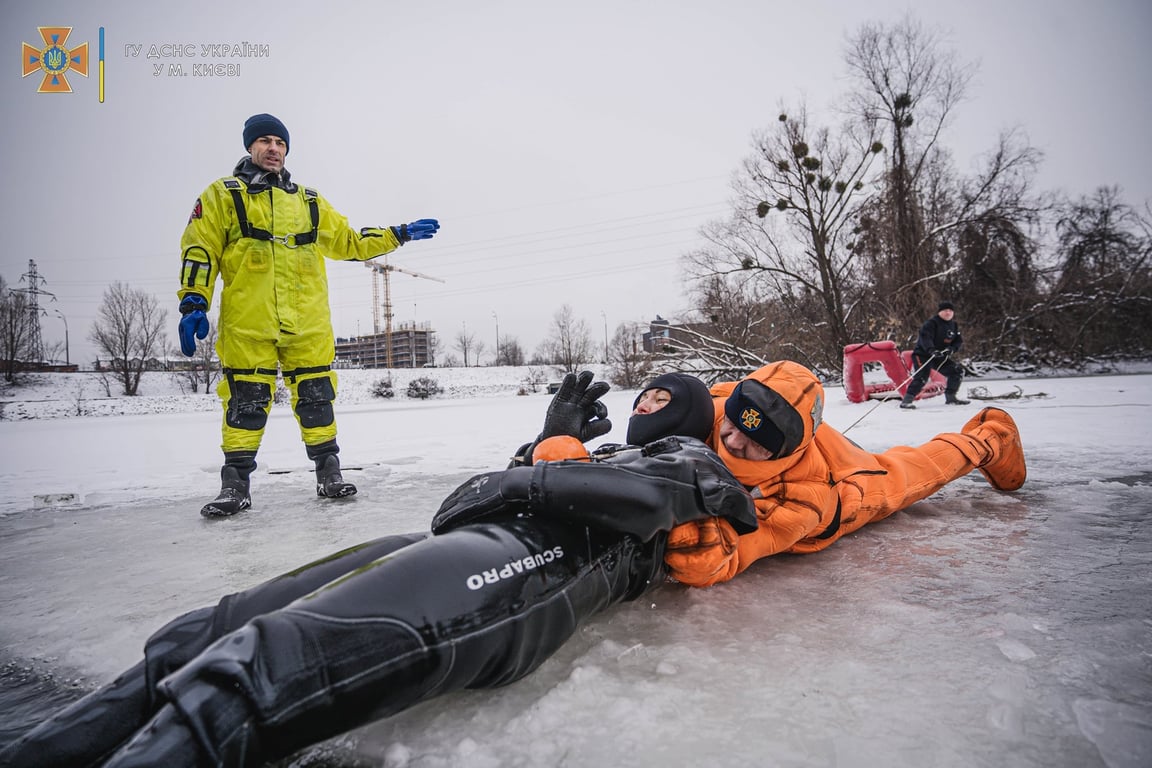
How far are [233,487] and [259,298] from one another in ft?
2.98

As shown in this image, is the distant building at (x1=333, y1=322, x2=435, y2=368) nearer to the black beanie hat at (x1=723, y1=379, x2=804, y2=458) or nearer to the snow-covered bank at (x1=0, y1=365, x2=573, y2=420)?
the snow-covered bank at (x1=0, y1=365, x2=573, y2=420)

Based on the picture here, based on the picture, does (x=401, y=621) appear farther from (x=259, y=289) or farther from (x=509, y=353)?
(x=509, y=353)

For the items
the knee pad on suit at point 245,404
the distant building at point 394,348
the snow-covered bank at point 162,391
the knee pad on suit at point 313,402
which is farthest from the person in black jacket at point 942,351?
the distant building at point 394,348

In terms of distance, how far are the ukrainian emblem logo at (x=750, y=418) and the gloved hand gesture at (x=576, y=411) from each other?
581 mm

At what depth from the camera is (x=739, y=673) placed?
1007mm

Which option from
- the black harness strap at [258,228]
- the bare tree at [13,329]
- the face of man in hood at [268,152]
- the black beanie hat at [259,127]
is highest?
the bare tree at [13,329]

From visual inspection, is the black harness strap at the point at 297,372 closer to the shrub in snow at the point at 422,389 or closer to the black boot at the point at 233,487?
the black boot at the point at 233,487

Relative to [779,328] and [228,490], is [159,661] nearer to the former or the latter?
[228,490]

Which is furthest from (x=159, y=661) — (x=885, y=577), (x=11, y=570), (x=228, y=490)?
(x=228, y=490)

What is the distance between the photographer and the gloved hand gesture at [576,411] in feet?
6.66

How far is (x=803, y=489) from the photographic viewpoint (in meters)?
1.58

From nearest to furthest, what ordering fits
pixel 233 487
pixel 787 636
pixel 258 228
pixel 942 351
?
pixel 787 636 → pixel 233 487 → pixel 258 228 → pixel 942 351

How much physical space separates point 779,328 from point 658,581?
14001 mm

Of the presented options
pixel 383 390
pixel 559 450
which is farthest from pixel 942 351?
pixel 383 390
